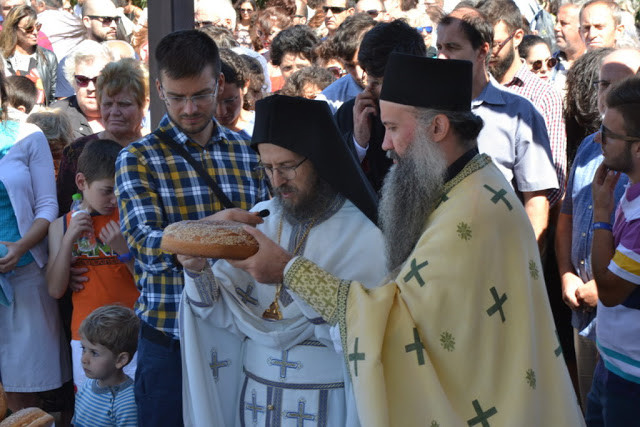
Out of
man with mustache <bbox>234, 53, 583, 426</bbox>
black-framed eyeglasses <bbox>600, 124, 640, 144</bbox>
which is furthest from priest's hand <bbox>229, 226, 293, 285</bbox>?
black-framed eyeglasses <bbox>600, 124, 640, 144</bbox>

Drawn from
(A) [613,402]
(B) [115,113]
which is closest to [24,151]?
(B) [115,113]

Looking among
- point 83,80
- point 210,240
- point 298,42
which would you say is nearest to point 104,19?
point 298,42

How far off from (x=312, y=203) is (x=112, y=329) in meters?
1.71

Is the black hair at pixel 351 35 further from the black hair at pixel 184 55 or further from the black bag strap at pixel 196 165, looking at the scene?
the black bag strap at pixel 196 165

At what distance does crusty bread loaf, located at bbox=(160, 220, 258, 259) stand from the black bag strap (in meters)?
0.60

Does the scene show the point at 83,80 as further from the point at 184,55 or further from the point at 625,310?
the point at 625,310

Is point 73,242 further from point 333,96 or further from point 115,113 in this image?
point 333,96

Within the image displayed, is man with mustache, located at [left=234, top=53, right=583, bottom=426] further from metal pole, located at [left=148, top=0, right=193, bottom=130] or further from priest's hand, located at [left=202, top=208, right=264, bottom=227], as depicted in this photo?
metal pole, located at [left=148, top=0, right=193, bottom=130]

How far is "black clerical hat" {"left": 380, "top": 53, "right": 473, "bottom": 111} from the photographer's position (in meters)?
3.27

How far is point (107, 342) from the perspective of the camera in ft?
15.5

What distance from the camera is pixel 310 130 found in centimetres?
348

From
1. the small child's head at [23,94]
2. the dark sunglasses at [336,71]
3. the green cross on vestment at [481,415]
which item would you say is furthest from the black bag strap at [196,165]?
the dark sunglasses at [336,71]

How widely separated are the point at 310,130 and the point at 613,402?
1.80m

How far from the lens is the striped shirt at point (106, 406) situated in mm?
4629
